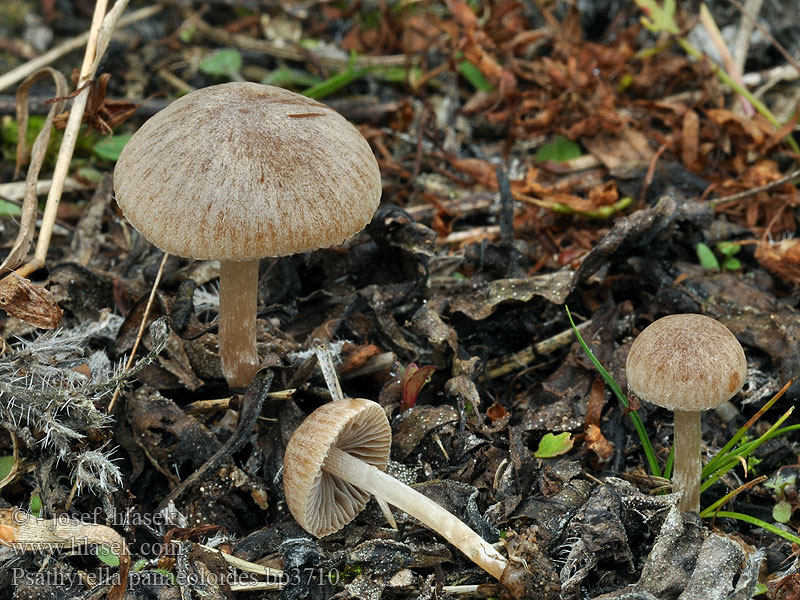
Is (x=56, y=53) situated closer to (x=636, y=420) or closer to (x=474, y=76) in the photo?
(x=474, y=76)

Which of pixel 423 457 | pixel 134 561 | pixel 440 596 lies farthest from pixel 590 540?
pixel 134 561

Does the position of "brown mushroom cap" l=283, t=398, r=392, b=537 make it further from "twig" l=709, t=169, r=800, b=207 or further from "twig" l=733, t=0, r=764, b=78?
"twig" l=733, t=0, r=764, b=78

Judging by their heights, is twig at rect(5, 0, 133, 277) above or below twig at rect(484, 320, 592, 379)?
above

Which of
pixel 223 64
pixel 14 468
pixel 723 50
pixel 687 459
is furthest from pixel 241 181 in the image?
pixel 723 50

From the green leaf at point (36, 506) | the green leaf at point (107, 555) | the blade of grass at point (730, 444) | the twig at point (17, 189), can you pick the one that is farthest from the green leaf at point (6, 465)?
the blade of grass at point (730, 444)

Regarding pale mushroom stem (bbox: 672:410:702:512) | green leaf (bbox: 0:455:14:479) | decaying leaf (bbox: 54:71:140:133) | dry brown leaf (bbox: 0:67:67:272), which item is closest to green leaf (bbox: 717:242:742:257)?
pale mushroom stem (bbox: 672:410:702:512)
